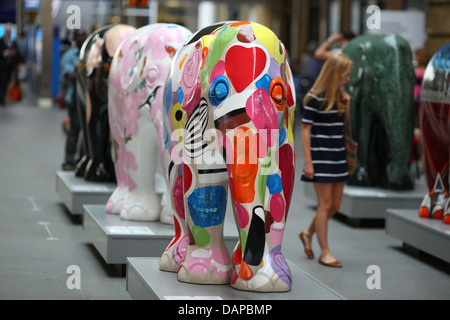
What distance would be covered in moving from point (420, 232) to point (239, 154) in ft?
9.22

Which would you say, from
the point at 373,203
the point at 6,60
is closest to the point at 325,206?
the point at 373,203

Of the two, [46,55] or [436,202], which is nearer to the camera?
[436,202]

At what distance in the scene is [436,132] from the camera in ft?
21.0

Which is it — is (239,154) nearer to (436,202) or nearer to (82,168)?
(436,202)

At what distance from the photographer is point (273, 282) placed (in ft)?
12.4

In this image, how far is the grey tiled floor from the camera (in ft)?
16.6

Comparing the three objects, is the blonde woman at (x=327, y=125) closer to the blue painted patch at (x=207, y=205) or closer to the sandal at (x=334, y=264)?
the sandal at (x=334, y=264)

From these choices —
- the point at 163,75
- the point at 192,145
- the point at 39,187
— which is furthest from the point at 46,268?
the point at 39,187

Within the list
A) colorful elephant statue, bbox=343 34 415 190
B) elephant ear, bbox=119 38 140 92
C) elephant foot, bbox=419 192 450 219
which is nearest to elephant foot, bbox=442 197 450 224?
elephant foot, bbox=419 192 450 219

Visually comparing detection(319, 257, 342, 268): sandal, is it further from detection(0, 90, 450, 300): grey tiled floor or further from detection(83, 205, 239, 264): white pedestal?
detection(83, 205, 239, 264): white pedestal

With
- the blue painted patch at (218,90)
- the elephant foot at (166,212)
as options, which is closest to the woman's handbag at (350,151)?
the elephant foot at (166,212)

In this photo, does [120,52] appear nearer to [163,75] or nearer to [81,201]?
[163,75]

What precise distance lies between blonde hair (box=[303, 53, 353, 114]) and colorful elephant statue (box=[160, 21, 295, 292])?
1705mm

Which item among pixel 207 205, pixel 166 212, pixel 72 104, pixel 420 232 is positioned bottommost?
pixel 420 232
